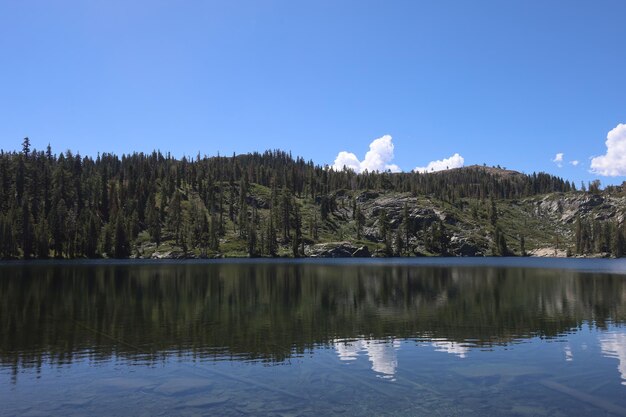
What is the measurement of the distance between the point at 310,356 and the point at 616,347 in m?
24.9

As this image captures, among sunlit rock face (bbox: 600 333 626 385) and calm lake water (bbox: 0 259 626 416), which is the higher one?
calm lake water (bbox: 0 259 626 416)

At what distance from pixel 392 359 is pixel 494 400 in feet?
31.6

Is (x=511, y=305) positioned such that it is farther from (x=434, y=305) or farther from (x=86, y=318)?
(x=86, y=318)

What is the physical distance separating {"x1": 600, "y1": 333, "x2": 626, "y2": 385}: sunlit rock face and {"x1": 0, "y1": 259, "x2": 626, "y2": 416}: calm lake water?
19 centimetres

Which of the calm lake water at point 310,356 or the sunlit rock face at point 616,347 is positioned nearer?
the calm lake water at point 310,356

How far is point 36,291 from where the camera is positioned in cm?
7688

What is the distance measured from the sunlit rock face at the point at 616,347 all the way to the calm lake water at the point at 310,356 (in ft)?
0.62

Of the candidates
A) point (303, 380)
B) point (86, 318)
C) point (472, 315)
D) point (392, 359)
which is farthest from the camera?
point (472, 315)

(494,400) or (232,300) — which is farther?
(232,300)

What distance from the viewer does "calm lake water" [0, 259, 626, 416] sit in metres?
24.1

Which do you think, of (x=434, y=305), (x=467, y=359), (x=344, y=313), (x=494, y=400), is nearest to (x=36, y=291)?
(x=344, y=313)

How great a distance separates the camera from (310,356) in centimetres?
3453

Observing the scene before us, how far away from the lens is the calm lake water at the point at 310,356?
24125mm

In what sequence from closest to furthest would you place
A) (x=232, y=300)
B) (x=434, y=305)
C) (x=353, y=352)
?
(x=353, y=352) → (x=434, y=305) → (x=232, y=300)
